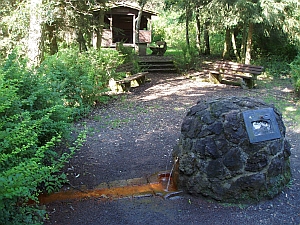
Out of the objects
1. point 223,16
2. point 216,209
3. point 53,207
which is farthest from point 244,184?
point 223,16

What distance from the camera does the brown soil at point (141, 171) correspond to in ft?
11.6

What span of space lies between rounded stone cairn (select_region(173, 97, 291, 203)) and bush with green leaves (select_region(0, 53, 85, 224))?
57.2 inches

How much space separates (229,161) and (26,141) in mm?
Result: 2266

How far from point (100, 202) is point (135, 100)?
576cm

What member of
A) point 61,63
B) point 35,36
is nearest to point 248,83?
point 61,63

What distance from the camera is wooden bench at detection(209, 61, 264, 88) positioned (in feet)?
36.9

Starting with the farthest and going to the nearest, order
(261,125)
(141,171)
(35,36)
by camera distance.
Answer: (35,36) → (141,171) → (261,125)

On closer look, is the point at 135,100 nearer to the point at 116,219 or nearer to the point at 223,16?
the point at 223,16

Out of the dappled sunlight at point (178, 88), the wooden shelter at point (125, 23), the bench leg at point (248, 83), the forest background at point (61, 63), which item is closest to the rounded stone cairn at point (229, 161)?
the forest background at point (61, 63)

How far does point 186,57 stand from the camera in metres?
15.7

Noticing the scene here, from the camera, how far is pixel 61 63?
7715 mm

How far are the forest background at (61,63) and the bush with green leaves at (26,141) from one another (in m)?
0.01

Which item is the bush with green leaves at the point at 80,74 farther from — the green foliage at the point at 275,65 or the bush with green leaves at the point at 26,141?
the green foliage at the point at 275,65

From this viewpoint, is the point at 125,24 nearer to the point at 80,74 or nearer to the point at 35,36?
the point at 35,36
